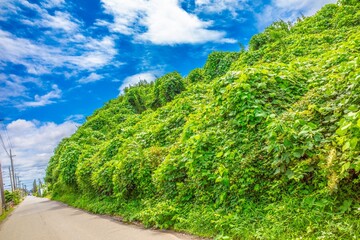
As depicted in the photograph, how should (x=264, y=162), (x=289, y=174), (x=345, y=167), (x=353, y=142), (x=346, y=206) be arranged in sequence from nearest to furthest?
(x=353, y=142)
(x=345, y=167)
(x=346, y=206)
(x=289, y=174)
(x=264, y=162)

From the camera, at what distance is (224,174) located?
230 inches

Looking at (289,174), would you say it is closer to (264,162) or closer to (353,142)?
(264,162)

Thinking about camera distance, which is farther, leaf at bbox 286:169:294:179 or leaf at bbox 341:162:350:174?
leaf at bbox 286:169:294:179

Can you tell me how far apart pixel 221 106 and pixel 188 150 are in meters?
1.57

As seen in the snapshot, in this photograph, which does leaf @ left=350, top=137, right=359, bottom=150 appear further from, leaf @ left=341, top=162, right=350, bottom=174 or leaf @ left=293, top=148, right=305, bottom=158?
leaf @ left=293, top=148, right=305, bottom=158

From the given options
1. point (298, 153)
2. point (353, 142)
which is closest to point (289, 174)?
point (298, 153)

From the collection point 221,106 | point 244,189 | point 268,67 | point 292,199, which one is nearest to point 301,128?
point 292,199

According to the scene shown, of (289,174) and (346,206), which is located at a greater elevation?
(289,174)

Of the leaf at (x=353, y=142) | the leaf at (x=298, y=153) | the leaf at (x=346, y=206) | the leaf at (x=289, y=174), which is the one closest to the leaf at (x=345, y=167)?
the leaf at (x=353, y=142)

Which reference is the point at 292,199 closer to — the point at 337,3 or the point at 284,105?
the point at 284,105

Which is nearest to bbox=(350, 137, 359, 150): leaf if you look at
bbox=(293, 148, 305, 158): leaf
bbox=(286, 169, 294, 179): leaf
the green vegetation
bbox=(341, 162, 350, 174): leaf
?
the green vegetation

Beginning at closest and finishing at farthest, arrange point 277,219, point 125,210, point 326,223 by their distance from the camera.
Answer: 1. point 326,223
2. point 277,219
3. point 125,210

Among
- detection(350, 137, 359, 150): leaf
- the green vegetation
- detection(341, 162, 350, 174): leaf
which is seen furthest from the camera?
the green vegetation

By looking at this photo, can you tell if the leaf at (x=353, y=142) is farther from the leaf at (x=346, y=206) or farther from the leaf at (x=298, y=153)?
the leaf at (x=298, y=153)
